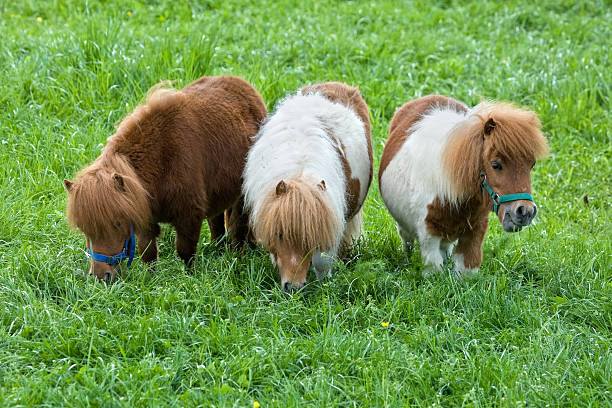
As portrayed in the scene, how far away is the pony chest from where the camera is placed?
5.99 m

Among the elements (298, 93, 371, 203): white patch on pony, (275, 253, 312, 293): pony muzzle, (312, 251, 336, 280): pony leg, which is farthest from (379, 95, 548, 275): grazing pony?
(275, 253, 312, 293): pony muzzle

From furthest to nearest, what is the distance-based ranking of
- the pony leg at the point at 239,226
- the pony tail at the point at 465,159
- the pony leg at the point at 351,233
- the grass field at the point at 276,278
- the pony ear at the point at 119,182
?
the pony leg at the point at 239,226, the pony leg at the point at 351,233, the pony tail at the point at 465,159, the pony ear at the point at 119,182, the grass field at the point at 276,278

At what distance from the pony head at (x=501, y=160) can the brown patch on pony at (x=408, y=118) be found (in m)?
0.76

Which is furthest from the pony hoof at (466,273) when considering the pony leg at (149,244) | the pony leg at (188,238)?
the pony leg at (149,244)

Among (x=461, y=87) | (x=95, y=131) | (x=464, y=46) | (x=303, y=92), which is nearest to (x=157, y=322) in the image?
(x=303, y=92)

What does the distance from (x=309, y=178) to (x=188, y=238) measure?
1.04 m

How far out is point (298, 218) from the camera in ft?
18.1

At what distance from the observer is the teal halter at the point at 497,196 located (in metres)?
5.59

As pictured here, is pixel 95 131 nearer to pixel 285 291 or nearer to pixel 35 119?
pixel 35 119

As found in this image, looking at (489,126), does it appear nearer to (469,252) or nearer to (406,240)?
(469,252)

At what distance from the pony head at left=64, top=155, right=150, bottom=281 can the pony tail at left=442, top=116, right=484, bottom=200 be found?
2021 millimetres

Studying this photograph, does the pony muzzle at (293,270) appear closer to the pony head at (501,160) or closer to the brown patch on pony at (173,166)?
the brown patch on pony at (173,166)

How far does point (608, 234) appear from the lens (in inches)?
300

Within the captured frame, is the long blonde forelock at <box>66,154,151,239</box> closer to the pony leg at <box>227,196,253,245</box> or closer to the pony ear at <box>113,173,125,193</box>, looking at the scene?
the pony ear at <box>113,173,125,193</box>
